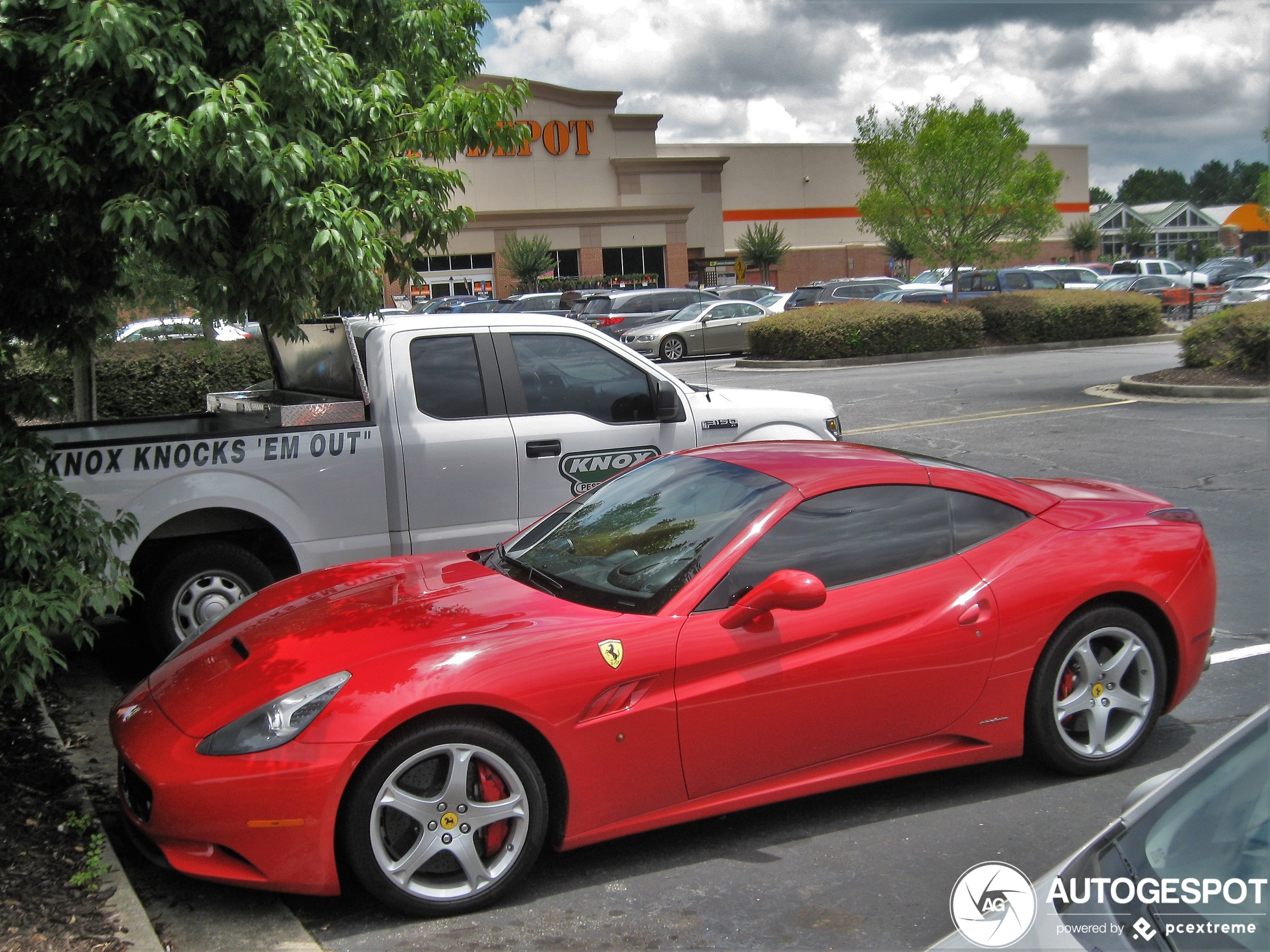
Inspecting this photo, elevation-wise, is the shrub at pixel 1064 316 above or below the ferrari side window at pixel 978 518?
above

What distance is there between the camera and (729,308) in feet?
99.2

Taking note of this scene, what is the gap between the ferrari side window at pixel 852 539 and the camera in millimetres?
4168

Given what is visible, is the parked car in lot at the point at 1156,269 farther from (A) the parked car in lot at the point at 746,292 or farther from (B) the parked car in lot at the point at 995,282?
(A) the parked car in lot at the point at 746,292

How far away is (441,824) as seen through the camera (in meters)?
3.57

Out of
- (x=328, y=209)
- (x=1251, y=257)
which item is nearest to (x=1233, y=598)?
(x=328, y=209)

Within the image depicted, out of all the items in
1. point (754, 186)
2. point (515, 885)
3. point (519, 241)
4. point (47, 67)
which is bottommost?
point (515, 885)

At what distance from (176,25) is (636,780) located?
349 centimetres

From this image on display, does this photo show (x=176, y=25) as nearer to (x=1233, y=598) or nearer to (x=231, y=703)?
(x=231, y=703)

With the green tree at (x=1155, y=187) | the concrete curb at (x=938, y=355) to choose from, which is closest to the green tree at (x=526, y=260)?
the concrete curb at (x=938, y=355)

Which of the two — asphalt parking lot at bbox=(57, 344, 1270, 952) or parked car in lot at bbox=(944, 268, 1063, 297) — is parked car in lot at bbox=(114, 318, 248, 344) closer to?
asphalt parking lot at bbox=(57, 344, 1270, 952)

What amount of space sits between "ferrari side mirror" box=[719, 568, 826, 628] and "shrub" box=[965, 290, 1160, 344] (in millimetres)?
24870

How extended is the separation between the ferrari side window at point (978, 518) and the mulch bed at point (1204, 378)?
13620 mm

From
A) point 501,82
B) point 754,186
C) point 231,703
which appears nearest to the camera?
point 231,703

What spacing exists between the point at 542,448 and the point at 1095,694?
3.46m
